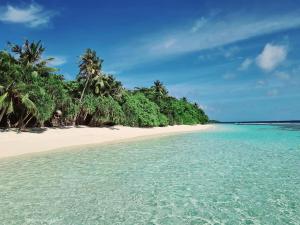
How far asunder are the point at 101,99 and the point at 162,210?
32910 millimetres

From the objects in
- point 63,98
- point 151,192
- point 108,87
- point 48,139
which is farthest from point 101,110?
point 151,192

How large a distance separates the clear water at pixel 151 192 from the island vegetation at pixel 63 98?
12874 mm

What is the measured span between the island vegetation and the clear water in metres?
12.9

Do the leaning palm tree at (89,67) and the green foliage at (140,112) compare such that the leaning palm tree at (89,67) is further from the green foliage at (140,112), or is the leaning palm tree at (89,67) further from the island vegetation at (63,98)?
the green foliage at (140,112)

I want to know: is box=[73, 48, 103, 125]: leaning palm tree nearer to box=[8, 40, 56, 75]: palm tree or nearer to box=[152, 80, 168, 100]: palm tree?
box=[8, 40, 56, 75]: palm tree

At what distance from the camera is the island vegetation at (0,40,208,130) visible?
88.9 ft

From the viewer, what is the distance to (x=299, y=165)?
14664 millimetres

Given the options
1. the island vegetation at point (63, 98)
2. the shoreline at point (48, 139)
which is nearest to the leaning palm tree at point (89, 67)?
the island vegetation at point (63, 98)

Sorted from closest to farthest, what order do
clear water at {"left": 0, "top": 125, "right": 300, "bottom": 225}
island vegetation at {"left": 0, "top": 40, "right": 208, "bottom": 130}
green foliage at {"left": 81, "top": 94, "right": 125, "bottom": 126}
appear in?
clear water at {"left": 0, "top": 125, "right": 300, "bottom": 225}, island vegetation at {"left": 0, "top": 40, "right": 208, "bottom": 130}, green foliage at {"left": 81, "top": 94, "right": 125, "bottom": 126}

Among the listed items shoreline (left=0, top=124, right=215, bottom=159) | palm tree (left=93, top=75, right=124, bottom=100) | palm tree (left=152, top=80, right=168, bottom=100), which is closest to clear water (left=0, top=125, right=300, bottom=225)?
shoreline (left=0, top=124, right=215, bottom=159)

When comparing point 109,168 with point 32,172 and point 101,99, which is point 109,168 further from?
point 101,99

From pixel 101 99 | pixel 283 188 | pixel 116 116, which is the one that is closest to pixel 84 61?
pixel 101 99

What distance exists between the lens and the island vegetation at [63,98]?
27.1 metres

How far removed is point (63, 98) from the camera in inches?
1283
